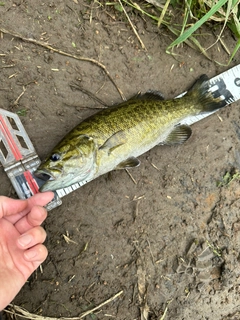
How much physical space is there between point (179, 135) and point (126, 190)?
0.78m

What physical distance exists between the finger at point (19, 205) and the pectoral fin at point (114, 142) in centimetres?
61

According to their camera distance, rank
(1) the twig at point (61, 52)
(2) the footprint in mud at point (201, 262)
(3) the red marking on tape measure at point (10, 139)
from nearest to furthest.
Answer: (3) the red marking on tape measure at point (10, 139), (1) the twig at point (61, 52), (2) the footprint in mud at point (201, 262)

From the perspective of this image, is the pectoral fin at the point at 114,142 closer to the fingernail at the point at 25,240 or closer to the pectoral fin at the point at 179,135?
the pectoral fin at the point at 179,135

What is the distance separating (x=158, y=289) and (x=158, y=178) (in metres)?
1.15

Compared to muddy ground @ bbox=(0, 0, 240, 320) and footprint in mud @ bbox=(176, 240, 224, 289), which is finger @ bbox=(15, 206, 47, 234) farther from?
footprint in mud @ bbox=(176, 240, 224, 289)

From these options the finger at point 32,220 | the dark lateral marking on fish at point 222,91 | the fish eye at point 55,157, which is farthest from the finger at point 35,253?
the dark lateral marking on fish at point 222,91

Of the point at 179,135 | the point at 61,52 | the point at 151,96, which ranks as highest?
the point at 61,52

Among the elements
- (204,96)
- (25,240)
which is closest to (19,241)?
(25,240)

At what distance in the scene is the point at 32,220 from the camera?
2678 millimetres

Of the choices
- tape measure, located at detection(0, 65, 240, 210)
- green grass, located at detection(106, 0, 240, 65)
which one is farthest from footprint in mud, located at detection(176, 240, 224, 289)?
green grass, located at detection(106, 0, 240, 65)

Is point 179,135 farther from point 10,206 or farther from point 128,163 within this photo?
point 10,206

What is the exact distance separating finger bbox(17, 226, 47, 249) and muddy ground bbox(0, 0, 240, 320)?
2.69 ft

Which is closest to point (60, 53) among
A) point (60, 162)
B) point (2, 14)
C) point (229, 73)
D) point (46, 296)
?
point (2, 14)

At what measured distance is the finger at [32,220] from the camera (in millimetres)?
2609
